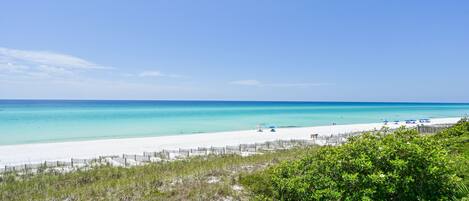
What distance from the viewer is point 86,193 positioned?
7809 millimetres

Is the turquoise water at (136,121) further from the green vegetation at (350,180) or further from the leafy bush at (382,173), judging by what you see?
the leafy bush at (382,173)

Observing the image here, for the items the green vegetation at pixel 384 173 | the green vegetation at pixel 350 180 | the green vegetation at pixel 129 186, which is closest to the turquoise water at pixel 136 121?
the green vegetation at pixel 129 186

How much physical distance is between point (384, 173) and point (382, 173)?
6.6 inches

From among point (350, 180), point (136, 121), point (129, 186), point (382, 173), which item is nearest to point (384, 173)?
point (382, 173)

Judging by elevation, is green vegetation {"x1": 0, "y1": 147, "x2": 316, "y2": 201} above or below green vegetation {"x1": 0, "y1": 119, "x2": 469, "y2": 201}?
below

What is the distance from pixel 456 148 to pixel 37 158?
19041 millimetres

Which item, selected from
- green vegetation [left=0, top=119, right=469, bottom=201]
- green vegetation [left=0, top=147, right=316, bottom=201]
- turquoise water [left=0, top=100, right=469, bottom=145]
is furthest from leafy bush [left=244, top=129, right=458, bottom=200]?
turquoise water [left=0, top=100, right=469, bottom=145]

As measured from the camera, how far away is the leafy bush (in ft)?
16.0

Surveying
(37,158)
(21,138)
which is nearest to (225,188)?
(37,158)

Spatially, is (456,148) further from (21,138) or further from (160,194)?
(21,138)

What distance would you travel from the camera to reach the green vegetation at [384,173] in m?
4.88

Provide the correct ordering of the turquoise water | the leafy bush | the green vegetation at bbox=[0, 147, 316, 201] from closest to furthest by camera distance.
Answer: the leafy bush, the green vegetation at bbox=[0, 147, 316, 201], the turquoise water

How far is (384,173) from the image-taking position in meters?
5.06

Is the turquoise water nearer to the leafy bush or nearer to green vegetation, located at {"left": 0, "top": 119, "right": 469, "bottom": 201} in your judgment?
green vegetation, located at {"left": 0, "top": 119, "right": 469, "bottom": 201}
